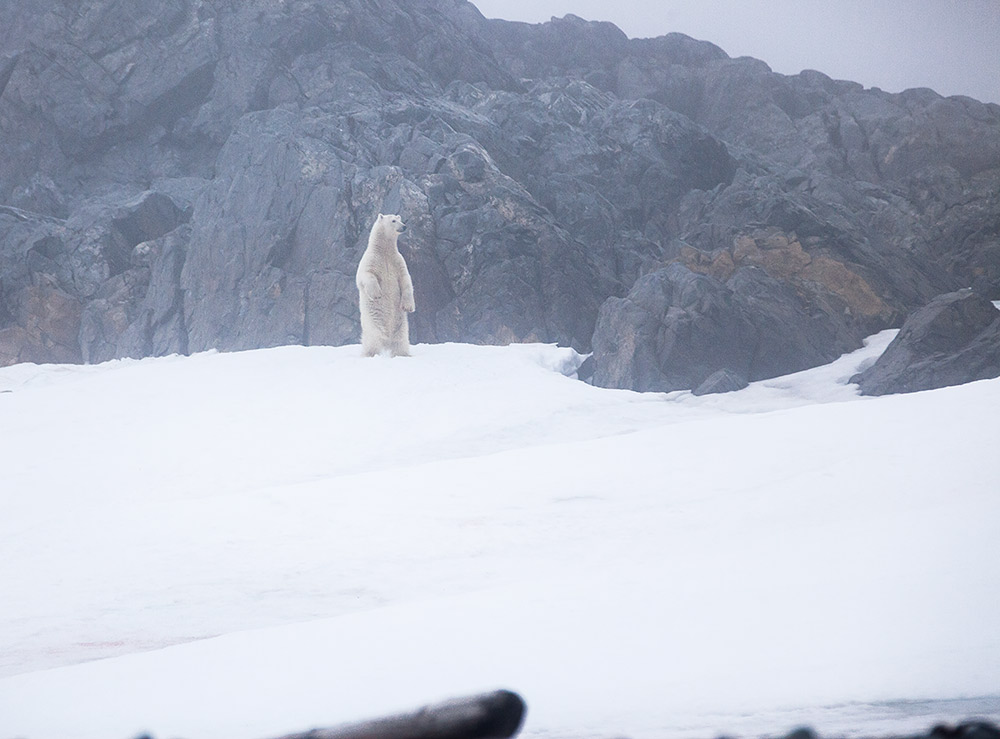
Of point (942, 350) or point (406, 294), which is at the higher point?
point (406, 294)

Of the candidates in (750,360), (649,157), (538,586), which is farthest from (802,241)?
(538,586)

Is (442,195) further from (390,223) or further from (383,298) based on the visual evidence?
(383,298)

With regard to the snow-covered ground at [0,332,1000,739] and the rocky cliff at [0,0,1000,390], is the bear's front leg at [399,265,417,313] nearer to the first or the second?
the snow-covered ground at [0,332,1000,739]

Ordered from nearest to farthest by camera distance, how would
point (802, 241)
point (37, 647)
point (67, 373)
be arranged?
1. point (37, 647)
2. point (67, 373)
3. point (802, 241)

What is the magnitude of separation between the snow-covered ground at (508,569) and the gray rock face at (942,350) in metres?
6.32

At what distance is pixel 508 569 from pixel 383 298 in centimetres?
549

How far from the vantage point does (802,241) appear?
19781mm

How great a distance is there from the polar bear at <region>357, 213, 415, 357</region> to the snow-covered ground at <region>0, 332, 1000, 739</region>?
175 centimetres

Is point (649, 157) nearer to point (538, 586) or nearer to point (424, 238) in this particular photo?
point (424, 238)

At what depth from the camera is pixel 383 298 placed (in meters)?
8.89

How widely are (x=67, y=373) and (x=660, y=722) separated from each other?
48.8 ft

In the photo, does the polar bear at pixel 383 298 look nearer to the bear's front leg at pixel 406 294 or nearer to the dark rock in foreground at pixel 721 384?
the bear's front leg at pixel 406 294

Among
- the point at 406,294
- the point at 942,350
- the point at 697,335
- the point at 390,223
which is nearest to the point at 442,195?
the point at 697,335

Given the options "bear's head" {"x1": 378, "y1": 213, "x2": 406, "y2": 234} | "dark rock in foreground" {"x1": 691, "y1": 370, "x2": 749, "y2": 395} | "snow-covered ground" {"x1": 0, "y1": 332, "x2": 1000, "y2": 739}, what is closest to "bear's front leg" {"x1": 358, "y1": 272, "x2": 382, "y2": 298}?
"bear's head" {"x1": 378, "y1": 213, "x2": 406, "y2": 234}
